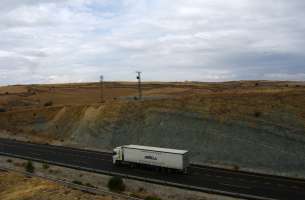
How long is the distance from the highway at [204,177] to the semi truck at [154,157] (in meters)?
1.06

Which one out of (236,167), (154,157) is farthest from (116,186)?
(236,167)

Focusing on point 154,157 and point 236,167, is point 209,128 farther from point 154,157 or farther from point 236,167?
point 154,157

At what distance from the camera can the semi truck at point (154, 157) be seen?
48.0m

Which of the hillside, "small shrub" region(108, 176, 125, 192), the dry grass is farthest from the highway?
the dry grass

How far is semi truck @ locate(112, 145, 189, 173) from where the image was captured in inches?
1891

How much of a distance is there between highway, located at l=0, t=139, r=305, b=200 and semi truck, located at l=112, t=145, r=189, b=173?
106cm

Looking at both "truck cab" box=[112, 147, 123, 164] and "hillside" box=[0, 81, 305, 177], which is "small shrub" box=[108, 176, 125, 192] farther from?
"hillside" box=[0, 81, 305, 177]

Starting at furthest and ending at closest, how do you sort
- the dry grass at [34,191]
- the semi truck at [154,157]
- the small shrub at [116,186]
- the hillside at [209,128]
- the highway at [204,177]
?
the hillside at [209,128], the semi truck at [154,157], the highway at [204,177], the small shrub at [116,186], the dry grass at [34,191]

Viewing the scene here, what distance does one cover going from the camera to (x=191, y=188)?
41.2 metres

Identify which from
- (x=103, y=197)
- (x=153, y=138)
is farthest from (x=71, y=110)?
(x=103, y=197)

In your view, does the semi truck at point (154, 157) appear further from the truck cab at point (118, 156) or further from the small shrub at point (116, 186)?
the small shrub at point (116, 186)

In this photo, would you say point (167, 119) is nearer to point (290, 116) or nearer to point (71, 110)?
point (290, 116)

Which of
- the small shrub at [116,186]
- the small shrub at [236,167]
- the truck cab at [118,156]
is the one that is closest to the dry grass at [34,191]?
the small shrub at [116,186]

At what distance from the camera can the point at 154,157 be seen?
50.0 m
